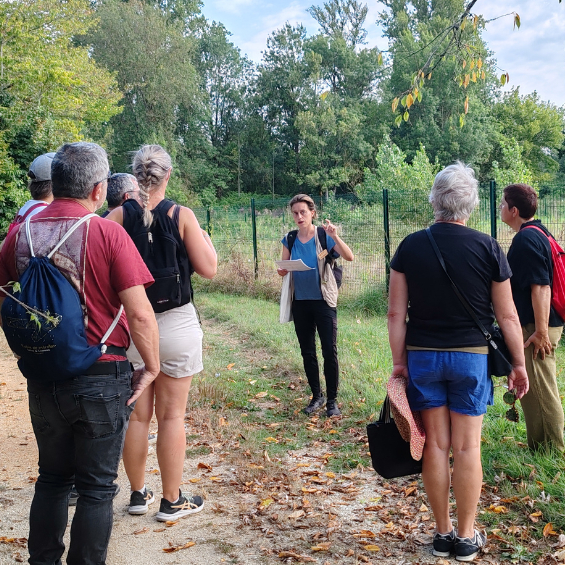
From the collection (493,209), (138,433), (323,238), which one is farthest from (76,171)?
(493,209)

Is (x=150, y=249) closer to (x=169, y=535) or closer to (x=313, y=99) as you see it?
(x=169, y=535)

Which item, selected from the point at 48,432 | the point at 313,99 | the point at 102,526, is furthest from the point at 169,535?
the point at 313,99

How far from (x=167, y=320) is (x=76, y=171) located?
1106 millimetres

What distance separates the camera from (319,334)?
5.82 meters

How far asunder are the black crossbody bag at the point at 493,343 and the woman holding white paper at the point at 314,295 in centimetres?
256

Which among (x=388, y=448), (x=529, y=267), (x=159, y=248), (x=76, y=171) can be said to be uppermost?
(x=76, y=171)

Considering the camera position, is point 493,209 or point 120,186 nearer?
point 120,186

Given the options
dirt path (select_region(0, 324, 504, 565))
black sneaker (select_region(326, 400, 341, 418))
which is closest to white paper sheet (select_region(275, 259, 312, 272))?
black sneaker (select_region(326, 400, 341, 418))

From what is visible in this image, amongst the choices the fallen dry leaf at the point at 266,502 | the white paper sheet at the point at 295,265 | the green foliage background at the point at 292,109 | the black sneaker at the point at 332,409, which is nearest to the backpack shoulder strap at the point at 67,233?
the fallen dry leaf at the point at 266,502

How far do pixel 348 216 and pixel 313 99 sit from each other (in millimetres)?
45731

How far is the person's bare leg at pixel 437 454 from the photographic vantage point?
3.23m

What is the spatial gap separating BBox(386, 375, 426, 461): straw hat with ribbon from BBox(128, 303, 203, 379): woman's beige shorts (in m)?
1.15

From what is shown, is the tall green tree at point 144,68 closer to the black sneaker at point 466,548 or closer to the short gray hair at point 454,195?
the short gray hair at point 454,195

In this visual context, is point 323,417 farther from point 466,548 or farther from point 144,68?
point 144,68
